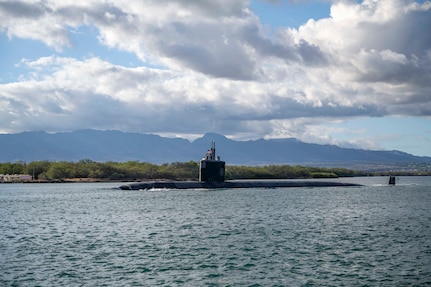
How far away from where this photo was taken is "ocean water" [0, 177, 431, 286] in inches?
957

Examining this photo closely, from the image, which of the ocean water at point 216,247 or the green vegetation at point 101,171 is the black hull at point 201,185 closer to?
the ocean water at point 216,247

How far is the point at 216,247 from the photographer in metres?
32.1

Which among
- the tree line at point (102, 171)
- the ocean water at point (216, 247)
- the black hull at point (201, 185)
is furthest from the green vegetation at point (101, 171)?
the ocean water at point (216, 247)

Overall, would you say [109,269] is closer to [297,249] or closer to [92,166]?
[297,249]

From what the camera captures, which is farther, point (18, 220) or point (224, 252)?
point (18, 220)

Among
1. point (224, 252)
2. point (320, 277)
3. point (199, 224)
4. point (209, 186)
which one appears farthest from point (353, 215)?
point (209, 186)

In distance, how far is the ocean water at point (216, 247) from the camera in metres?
24.3

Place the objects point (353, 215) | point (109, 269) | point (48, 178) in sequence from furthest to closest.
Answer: point (48, 178) → point (353, 215) → point (109, 269)

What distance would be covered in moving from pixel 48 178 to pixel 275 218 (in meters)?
126

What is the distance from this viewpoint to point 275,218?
47.5 metres

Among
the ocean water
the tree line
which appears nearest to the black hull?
the ocean water

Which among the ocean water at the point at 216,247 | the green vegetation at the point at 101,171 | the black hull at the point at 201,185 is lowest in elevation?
the ocean water at the point at 216,247

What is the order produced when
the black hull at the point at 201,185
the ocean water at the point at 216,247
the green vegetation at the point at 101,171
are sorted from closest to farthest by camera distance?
1. the ocean water at the point at 216,247
2. the black hull at the point at 201,185
3. the green vegetation at the point at 101,171

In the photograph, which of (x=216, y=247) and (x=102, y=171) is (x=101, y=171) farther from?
(x=216, y=247)
